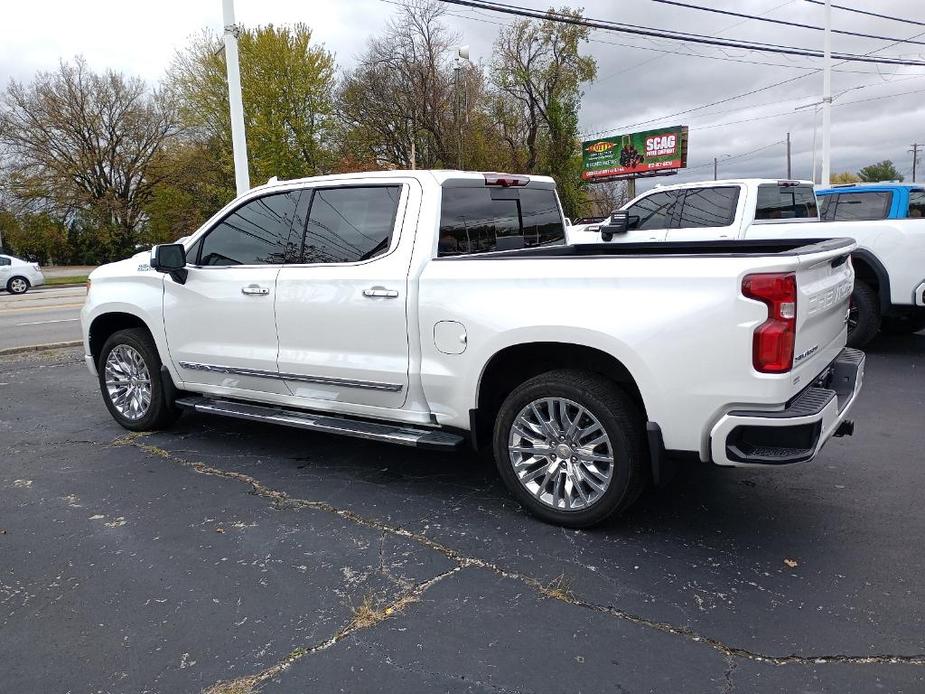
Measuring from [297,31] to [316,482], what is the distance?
38395mm

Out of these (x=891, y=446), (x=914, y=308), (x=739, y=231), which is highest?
(x=739, y=231)

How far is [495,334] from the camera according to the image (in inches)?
155

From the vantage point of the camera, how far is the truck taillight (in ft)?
10.5

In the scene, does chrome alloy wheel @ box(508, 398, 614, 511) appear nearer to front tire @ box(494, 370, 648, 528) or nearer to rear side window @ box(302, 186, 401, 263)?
front tire @ box(494, 370, 648, 528)

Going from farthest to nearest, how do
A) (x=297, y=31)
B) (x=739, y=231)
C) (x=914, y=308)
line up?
(x=297, y=31) → (x=739, y=231) → (x=914, y=308)

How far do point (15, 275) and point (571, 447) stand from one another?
27.0 m

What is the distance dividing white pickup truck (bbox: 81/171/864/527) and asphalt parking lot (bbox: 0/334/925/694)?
1.45ft

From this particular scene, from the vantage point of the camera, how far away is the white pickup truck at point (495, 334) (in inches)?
132

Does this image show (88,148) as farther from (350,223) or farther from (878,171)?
(878,171)

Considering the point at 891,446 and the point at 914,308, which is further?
the point at 914,308

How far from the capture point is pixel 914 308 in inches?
328

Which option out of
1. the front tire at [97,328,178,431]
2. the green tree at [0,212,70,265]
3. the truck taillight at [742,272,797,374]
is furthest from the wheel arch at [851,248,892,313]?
the green tree at [0,212,70,265]

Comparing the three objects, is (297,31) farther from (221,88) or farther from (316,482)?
(316,482)

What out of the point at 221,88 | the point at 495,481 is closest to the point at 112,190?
the point at 221,88
